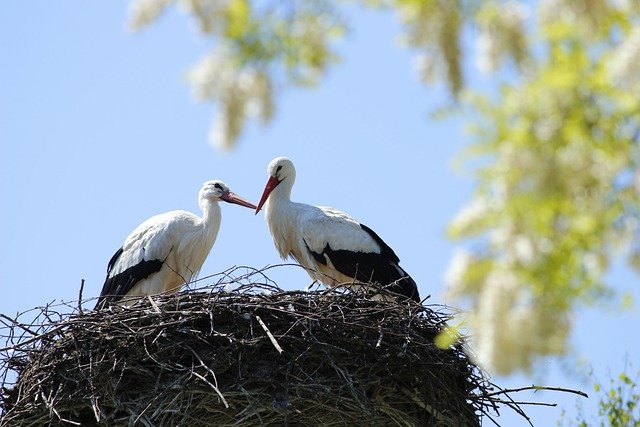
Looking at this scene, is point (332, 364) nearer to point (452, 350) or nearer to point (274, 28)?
point (452, 350)

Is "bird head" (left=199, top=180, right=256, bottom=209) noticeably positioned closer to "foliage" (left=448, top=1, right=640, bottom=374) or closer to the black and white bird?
the black and white bird

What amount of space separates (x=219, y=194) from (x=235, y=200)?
→ 0.16 meters

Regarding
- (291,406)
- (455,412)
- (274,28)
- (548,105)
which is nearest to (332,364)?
(291,406)

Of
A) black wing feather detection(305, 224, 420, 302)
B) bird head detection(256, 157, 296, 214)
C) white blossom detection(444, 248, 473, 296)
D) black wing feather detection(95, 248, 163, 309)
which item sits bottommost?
white blossom detection(444, 248, 473, 296)

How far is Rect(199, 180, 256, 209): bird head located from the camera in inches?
418

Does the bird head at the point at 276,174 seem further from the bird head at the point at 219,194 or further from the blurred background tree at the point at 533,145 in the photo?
the blurred background tree at the point at 533,145

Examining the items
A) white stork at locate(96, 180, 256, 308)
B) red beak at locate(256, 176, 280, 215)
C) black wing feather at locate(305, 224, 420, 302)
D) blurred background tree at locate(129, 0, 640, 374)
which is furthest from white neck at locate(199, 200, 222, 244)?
blurred background tree at locate(129, 0, 640, 374)

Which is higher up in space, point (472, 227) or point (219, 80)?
point (219, 80)

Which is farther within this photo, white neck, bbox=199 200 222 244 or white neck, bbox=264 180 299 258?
white neck, bbox=264 180 299 258

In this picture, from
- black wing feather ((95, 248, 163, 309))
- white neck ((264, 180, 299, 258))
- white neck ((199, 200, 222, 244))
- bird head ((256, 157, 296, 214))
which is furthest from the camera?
bird head ((256, 157, 296, 214))

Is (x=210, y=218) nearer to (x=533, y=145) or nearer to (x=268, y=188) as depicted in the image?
(x=268, y=188)

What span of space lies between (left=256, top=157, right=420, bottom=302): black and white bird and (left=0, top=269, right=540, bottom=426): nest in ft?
7.73

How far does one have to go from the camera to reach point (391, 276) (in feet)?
33.2

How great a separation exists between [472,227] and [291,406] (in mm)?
3385
